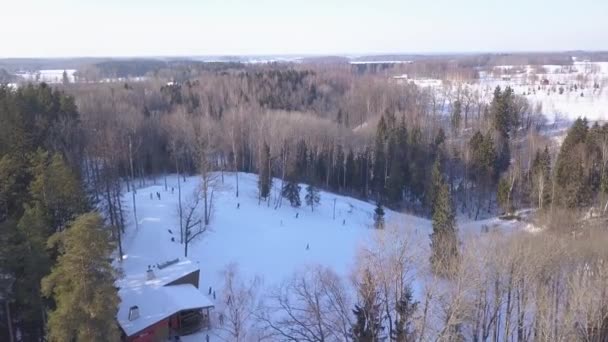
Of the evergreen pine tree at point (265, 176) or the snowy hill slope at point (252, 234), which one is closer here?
the snowy hill slope at point (252, 234)

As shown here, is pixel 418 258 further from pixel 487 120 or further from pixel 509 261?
pixel 487 120

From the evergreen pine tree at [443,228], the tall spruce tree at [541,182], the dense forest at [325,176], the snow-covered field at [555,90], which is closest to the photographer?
the dense forest at [325,176]

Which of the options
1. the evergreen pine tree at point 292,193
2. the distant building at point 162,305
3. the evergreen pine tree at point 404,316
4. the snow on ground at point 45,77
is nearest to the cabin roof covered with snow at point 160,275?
the distant building at point 162,305

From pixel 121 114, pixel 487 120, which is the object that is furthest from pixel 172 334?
pixel 487 120

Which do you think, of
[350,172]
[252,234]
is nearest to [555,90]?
[350,172]

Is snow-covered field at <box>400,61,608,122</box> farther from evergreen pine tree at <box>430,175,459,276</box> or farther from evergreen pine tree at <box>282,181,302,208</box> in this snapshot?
evergreen pine tree at <box>430,175,459,276</box>

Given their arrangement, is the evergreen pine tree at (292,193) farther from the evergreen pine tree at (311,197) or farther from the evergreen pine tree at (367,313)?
the evergreen pine tree at (367,313)
